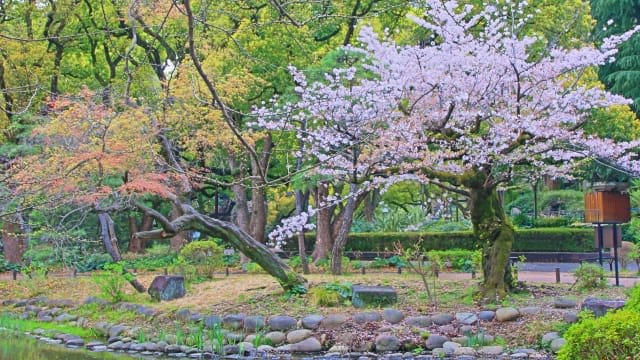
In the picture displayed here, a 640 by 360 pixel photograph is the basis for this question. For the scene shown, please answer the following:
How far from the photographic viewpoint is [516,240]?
20.4 m

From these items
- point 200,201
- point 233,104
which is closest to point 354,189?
point 233,104

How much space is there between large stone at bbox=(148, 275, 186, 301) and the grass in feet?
4.36

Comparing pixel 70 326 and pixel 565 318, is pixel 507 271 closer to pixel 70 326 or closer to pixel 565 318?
pixel 565 318

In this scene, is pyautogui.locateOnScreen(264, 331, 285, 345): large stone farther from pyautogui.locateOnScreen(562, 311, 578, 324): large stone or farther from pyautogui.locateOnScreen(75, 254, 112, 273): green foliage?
pyautogui.locateOnScreen(75, 254, 112, 273): green foliage

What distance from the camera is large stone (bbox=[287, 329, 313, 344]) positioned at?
9.41 metres

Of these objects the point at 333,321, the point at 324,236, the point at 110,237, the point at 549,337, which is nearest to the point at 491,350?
the point at 549,337

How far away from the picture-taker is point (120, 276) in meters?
12.3

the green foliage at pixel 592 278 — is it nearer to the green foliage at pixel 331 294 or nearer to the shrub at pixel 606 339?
the green foliage at pixel 331 294

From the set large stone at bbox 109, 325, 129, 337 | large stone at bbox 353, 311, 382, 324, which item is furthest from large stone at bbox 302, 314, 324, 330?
large stone at bbox 109, 325, 129, 337

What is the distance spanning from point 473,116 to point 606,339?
6362 millimetres

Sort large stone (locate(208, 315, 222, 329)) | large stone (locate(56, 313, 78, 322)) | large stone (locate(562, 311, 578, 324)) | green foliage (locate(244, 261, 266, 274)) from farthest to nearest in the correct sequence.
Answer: green foliage (locate(244, 261, 266, 274)), large stone (locate(56, 313, 78, 322)), large stone (locate(208, 315, 222, 329)), large stone (locate(562, 311, 578, 324))

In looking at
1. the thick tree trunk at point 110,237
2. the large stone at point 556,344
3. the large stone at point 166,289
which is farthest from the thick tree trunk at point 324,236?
the large stone at point 556,344

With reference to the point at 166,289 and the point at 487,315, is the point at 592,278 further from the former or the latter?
the point at 166,289

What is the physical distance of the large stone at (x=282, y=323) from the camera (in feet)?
31.9
